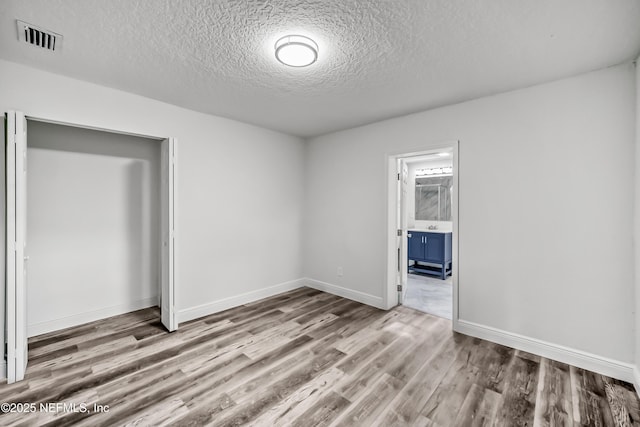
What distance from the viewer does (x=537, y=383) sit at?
7.38 ft

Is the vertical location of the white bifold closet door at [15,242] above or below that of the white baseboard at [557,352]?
above

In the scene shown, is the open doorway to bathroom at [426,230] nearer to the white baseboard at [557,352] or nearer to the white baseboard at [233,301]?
the white baseboard at [557,352]

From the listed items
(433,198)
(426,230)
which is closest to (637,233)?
(426,230)

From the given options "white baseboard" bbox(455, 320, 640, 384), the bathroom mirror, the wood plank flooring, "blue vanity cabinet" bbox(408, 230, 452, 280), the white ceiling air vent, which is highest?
the white ceiling air vent

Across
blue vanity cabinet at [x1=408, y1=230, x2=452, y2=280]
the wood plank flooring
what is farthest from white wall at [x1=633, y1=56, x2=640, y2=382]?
blue vanity cabinet at [x1=408, y1=230, x2=452, y2=280]

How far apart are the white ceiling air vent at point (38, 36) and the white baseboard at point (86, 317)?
275 cm

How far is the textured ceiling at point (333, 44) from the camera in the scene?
1695 mm

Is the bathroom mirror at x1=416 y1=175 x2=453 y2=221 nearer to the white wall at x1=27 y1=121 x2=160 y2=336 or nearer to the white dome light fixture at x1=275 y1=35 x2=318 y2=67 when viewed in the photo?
the white dome light fixture at x1=275 y1=35 x2=318 y2=67

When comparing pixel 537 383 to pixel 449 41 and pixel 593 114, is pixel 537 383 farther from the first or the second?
pixel 449 41

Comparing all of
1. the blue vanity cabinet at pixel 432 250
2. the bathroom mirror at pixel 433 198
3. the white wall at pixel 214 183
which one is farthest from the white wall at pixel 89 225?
the bathroom mirror at pixel 433 198

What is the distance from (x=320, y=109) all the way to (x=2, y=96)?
285 centimetres

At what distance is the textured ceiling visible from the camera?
5.56 ft

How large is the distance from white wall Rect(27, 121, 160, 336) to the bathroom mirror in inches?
204

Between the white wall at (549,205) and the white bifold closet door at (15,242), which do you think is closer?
the white bifold closet door at (15,242)
